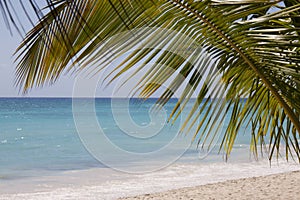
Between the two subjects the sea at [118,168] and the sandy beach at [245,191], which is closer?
the sandy beach at [245,191]

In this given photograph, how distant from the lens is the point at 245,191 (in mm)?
6000

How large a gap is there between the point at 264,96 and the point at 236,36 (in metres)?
0.63

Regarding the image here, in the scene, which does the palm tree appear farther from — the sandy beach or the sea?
the sandy beach

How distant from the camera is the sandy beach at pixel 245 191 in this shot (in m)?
5.67

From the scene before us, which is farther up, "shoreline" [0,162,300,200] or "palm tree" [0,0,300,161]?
"palm tree" [0,0,300,161]

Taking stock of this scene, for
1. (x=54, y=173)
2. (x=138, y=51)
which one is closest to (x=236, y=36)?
(x=138, y=51)

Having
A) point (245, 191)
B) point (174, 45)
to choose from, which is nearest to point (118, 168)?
point (245, 191)

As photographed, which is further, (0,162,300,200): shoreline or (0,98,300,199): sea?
(0,98,300,199): sea

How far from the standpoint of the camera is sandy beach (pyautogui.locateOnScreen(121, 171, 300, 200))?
5.67 m

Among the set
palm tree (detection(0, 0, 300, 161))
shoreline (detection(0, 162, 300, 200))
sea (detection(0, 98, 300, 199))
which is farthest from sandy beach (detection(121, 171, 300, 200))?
palm tree (detection(0, 0, 300, 161))

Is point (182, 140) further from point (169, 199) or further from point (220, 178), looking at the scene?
point (169, 199)

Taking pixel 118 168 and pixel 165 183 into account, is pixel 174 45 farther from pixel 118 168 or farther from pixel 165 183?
pixel 118 168

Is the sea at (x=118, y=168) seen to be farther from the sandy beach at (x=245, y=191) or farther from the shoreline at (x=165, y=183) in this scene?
the sandy beach at (x=245, y=191)

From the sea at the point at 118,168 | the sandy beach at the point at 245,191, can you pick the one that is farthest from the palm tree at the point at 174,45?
the sandy beach at the point at 245,191
